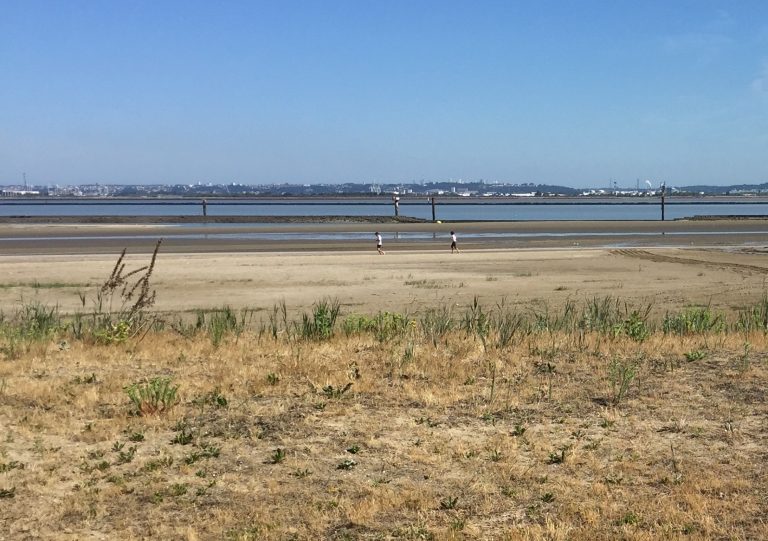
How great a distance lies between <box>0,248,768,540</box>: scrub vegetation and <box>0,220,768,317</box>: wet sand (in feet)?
30.8

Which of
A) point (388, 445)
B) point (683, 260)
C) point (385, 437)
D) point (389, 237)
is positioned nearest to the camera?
point (388, 445)

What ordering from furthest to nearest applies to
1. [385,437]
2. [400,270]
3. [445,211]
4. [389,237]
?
[445,211], [389,237], [400,270], [385,437]

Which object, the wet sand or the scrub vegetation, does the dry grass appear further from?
the wet sand

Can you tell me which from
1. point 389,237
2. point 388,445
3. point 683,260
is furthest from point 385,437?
point 389,237

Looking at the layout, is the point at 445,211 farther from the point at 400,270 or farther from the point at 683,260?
the point at 400,270

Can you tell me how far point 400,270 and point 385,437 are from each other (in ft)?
75.8

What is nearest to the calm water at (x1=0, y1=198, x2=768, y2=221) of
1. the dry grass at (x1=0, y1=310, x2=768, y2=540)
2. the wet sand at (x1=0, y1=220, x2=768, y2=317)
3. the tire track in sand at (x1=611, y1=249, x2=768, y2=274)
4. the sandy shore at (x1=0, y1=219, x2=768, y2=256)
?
the sandy shore at (x1=0, y1=219, x2=768, y2=256)

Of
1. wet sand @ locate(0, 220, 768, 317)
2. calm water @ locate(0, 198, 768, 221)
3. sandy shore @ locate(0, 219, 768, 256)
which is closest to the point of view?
wet sand @ locate(0, 220, 768, 317)

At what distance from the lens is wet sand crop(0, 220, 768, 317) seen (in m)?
22.4

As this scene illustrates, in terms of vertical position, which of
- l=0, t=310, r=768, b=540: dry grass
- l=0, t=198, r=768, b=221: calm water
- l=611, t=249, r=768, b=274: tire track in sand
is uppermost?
l=0, t=198, r=768, b=221: calm water

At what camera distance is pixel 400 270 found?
3023 centimetres

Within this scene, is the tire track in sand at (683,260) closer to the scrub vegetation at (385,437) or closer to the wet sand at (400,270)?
the wet sand at (400,270)

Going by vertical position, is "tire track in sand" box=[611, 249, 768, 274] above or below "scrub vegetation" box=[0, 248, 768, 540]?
below

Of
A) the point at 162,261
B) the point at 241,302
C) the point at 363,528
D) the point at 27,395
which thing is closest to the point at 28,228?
the point at 162,261
